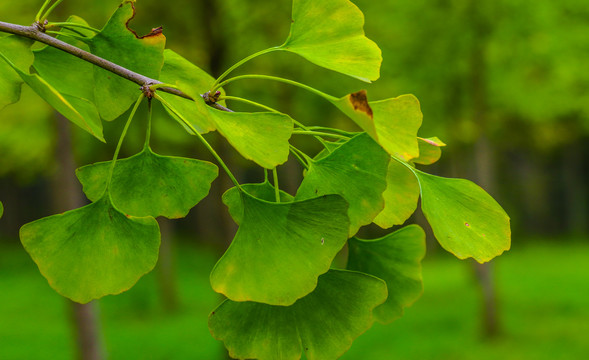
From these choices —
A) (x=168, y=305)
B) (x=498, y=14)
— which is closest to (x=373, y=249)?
(x=498, y=14)

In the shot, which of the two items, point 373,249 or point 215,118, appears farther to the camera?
point 373,249

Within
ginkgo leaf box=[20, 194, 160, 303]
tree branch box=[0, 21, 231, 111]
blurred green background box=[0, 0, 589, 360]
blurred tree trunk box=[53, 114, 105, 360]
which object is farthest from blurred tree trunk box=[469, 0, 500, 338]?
ginkgo leaf box=[20, 194, 160, 303]

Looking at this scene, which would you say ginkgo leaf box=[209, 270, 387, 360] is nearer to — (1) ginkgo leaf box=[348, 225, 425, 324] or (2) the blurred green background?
(1) ginkgo leaf box=[348, 225, 425, 324]

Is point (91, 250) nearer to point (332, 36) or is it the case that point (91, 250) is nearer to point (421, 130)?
point (332, 36)

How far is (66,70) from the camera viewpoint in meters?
0.87

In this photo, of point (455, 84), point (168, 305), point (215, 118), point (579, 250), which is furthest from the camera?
point (579, 250)

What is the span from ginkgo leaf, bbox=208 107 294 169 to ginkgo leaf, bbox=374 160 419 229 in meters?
0.16

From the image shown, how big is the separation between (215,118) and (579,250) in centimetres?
1607

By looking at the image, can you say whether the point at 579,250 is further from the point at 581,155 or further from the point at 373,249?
the point at 373,249

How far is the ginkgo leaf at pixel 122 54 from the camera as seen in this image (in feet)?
2.45

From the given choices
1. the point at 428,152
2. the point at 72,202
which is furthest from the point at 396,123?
the point at 72,202

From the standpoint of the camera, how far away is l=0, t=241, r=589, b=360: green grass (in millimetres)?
7492

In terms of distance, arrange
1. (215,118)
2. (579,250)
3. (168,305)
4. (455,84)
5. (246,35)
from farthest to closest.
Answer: (579,250) → (168,305) → (455,84) → (246,35) → (215,118)

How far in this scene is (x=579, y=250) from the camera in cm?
1498
